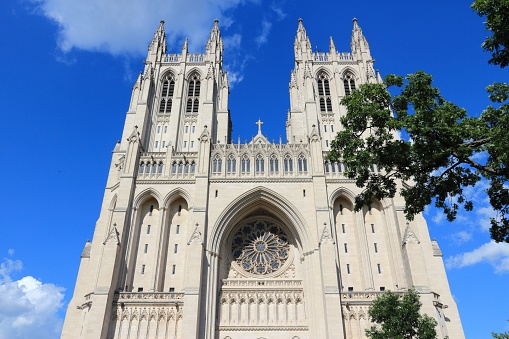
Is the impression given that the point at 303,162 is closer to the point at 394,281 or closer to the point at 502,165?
the point at 394,281

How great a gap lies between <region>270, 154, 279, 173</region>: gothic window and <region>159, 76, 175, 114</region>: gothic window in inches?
499

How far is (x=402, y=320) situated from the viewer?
21.1m

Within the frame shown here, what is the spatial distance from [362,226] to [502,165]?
19.8 meters

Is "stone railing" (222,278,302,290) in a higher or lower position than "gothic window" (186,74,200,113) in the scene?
lower

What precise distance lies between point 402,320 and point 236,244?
15.8 m

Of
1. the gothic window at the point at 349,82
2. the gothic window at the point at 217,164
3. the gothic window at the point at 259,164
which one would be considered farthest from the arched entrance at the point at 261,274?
the gothic window at the point at 349,82

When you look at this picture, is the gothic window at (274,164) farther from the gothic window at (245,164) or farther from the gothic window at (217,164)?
the gothic window at (217,164)

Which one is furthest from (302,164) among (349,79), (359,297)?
(349,79)

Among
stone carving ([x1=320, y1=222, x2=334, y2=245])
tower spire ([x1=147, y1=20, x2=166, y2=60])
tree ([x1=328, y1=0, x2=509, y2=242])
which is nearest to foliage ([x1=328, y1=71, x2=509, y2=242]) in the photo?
tree ([x1=328, y1=0, x2=509, y2=242])

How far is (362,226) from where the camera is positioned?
105 feet

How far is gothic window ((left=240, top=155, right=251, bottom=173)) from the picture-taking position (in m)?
34.6

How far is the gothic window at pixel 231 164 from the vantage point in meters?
34.5

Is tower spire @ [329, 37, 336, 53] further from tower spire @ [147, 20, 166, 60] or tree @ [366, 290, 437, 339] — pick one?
tree @ [366, 290, 437, 339]

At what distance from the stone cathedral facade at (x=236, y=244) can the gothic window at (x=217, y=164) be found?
9 cm
